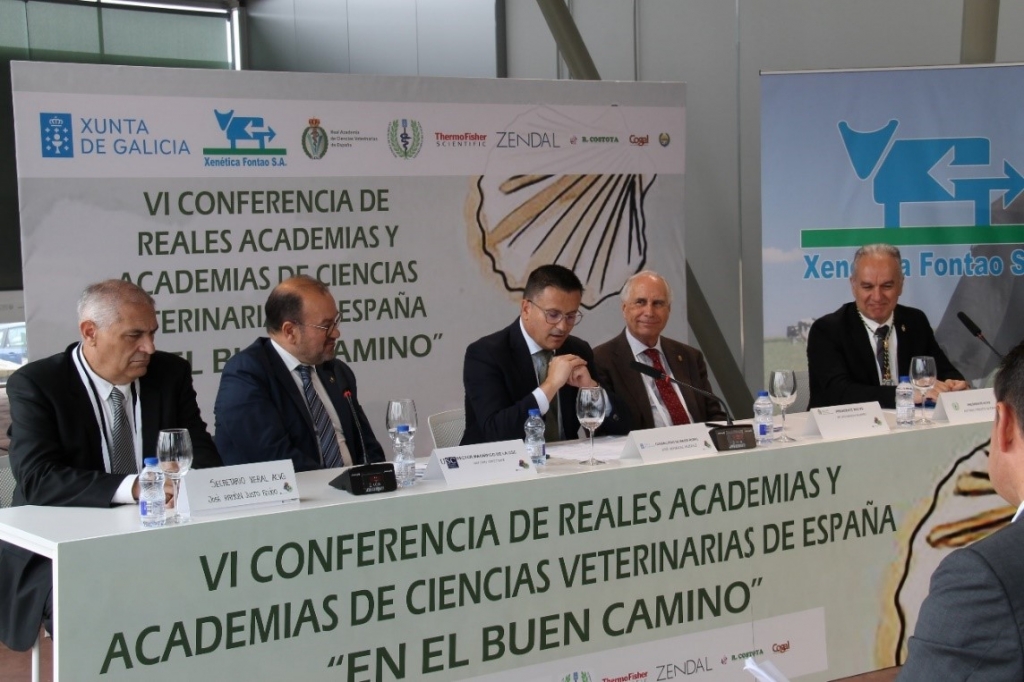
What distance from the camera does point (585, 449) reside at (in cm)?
346

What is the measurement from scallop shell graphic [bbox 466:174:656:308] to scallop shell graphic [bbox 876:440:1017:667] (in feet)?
7.48

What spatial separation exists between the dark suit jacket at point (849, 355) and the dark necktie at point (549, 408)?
45.8 inches

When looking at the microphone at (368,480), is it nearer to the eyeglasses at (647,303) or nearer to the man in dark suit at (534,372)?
the man in dark suit at (534,372)

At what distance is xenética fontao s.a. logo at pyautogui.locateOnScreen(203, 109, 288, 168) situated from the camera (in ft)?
15.8

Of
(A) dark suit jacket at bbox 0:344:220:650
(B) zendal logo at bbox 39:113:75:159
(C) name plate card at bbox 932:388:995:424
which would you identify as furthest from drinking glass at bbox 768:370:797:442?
(B) zendal logo at bbox 39:113:75:159

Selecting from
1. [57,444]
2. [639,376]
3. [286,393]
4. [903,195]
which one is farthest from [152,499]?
[903,195]

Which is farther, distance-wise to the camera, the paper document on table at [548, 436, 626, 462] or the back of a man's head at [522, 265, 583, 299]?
the back of a man's head at [522, 265, 583, 299]

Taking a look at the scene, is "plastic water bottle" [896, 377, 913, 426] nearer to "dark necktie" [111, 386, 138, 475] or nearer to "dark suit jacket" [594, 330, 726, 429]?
"dark suit jacket" [594, 330, 726, 429]

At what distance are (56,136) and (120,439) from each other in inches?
75.9

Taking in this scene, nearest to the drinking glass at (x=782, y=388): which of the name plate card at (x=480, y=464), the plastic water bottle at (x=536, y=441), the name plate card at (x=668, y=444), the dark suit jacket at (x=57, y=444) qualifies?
the name plate card at (x=668, y=444)

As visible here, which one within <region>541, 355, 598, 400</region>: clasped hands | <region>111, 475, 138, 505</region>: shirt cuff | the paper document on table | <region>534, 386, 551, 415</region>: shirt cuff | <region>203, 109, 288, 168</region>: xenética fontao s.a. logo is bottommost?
the paper document on table

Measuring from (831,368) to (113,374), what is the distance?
2661 mm

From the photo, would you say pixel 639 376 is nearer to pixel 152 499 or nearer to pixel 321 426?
pixel 321 426

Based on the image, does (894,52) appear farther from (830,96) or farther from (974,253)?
(974,253)
